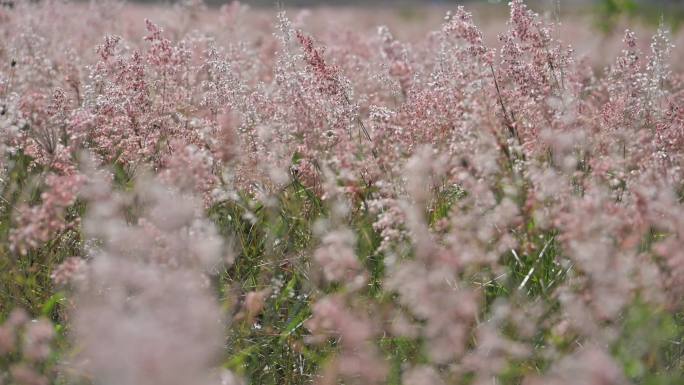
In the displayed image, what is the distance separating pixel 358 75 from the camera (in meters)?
5.24

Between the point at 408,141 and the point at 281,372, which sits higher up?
the point at 408,141

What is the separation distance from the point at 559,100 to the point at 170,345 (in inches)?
81.9

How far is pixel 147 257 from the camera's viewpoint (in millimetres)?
2342

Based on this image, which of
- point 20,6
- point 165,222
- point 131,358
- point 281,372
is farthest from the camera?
point 20,6

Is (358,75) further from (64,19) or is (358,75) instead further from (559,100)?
(64,19)

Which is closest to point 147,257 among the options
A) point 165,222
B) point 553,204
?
point 165,222

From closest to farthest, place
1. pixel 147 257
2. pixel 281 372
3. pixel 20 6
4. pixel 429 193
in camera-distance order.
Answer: pixel 147 257 → pixel 281 372 → pixel 429 193 → pixel 20 6

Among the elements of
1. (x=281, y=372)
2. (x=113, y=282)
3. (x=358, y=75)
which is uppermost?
(x=113, y=282)

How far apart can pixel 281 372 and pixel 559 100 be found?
59.2 inches

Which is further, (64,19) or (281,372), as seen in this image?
(64,19)

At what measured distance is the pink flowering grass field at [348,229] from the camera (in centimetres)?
218

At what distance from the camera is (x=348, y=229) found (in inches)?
119

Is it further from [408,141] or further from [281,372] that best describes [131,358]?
[408,141]

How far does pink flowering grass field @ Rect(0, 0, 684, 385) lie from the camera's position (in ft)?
7.15
